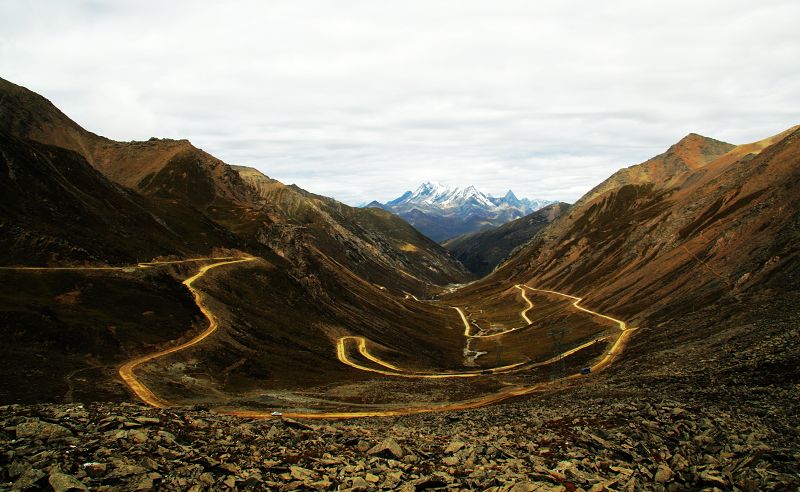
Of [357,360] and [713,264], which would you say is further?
[713,264]

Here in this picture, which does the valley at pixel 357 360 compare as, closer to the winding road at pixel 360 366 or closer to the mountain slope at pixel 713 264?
the winding road at pixel 360 366

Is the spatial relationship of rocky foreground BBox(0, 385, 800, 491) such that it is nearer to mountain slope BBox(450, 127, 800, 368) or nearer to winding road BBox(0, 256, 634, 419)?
mountain slope BBox(450, 127, 800, 368)

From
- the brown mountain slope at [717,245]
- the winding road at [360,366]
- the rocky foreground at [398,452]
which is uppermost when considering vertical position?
the brown mountain slope at [717,245]

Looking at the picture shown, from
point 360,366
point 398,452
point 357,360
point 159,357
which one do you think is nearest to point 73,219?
point 159,357

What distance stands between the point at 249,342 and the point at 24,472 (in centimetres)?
6609

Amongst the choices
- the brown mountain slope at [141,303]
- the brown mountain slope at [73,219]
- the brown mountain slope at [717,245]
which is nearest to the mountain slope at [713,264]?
the brown mountain slope at [717,245]

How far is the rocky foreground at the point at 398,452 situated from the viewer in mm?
20650

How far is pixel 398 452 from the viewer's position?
1047 inches

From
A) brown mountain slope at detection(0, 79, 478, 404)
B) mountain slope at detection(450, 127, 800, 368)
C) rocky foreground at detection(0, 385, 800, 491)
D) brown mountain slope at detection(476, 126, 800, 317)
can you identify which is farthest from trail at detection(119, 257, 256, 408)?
brown mountain slope at detection(476, 126, 800, 317)

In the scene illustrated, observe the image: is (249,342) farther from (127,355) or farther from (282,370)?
(127,355)

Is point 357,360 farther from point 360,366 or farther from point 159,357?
point 159,357

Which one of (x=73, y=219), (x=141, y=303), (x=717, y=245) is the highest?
(x=73, y=219)

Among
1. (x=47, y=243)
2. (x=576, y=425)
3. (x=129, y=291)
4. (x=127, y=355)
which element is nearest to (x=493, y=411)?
(x=576, y=425)

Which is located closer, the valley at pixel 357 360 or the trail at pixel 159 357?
the valley at pixel 357 360
